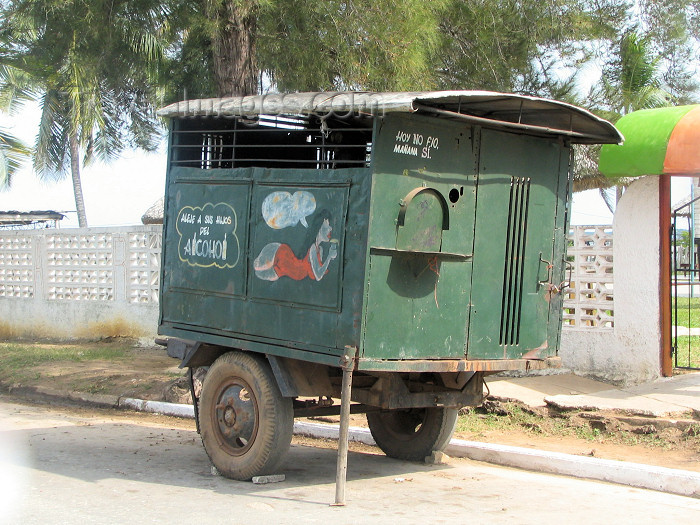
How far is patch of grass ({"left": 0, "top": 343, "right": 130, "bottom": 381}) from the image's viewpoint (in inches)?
454

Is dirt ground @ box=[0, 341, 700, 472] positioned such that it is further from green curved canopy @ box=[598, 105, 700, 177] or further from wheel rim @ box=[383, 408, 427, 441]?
green curved canopy @ box=[598, 105, 700, 177]

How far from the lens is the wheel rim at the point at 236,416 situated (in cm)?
595

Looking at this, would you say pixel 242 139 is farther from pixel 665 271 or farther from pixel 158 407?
pixel 665 271

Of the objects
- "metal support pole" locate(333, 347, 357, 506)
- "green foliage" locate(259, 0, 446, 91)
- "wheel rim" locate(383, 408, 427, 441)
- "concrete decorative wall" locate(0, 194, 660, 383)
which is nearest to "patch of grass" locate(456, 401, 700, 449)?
"wheel rim" locate(383, 408, 427, 441)

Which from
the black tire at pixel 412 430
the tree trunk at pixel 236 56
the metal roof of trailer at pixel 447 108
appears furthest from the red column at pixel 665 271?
the tree trunk at pixel 236 56

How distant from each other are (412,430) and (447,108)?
8.97 ft

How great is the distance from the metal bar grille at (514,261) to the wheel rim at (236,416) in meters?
1.86

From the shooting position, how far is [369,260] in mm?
5254

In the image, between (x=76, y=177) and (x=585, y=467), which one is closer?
(x=585, y=467)

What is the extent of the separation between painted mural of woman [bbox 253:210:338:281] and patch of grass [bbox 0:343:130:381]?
6.46 m

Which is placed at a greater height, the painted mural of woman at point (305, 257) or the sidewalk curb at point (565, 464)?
the painted mural of woman at point (305, 257)

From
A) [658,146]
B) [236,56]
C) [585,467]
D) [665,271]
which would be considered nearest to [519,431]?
[585,467]

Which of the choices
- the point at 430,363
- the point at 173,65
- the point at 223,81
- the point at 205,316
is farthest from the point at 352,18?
the point at 430,363

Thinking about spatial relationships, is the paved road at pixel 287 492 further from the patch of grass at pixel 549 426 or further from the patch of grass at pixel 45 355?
the patch of grass at pixel 45 355
